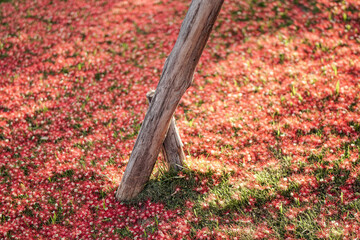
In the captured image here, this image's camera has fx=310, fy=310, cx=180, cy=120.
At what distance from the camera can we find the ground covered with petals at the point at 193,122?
4.86 metres

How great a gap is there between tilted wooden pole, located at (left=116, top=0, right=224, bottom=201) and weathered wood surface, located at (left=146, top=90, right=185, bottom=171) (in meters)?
0.28

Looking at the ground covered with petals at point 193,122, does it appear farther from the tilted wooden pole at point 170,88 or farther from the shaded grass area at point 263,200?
the tilted wooden pole at point 170,88

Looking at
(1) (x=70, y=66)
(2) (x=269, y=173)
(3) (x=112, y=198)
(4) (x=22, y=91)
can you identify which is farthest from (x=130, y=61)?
(2) (x=269, y=173)

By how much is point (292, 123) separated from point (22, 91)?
6987mm

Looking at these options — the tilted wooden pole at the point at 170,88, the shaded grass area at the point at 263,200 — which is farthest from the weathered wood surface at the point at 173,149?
the tilted wooden pole at the point at 170,88

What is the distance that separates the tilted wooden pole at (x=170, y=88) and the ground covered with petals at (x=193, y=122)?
0.43 metres

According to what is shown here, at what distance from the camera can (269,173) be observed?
17.6ft

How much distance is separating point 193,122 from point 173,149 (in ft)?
6.04

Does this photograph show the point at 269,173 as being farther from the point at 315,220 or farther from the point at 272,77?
the point at 272,77

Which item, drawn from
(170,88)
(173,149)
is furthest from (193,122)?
(170,88)

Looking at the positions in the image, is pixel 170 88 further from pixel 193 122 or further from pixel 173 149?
pixel 193 122

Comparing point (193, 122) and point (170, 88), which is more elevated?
point (170, 88)

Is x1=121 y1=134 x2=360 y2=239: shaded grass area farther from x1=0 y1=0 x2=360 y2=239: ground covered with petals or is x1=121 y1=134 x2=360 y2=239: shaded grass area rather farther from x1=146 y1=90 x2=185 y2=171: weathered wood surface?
x1=146 y1=90 x2=185 y2=171: weathered wood surface

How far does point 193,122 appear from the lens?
695 cm
